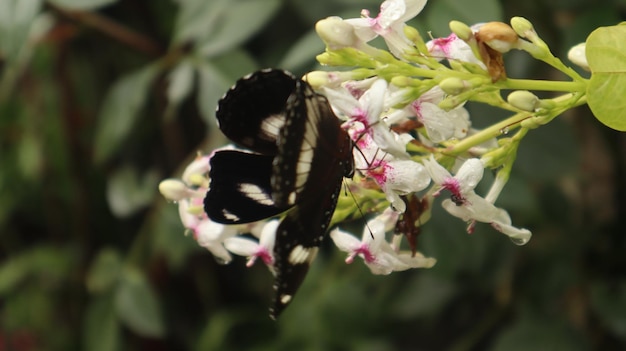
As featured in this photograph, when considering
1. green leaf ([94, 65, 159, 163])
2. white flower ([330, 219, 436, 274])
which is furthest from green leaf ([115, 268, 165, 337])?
white flower ([330, 219, 436, 274])

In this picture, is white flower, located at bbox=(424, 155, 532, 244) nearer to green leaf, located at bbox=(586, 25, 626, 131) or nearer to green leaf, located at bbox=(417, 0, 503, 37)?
green leaf, located at bbox=(586, 25, 626, 131)

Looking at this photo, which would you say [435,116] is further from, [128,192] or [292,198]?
[128,192]

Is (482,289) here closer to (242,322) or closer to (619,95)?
(242,322)

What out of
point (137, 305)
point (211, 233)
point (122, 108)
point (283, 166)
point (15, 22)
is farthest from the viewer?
Answer: point (137, 305)

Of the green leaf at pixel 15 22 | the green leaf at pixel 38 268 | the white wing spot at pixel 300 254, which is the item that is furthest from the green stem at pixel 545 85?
the green leaf at pixel 38 268

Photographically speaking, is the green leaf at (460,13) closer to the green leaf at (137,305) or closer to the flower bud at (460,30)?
the flower bud at (460,30)

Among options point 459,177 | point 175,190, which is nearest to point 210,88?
point 175,190

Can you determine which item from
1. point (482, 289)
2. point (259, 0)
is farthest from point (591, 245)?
point (259, 0)
